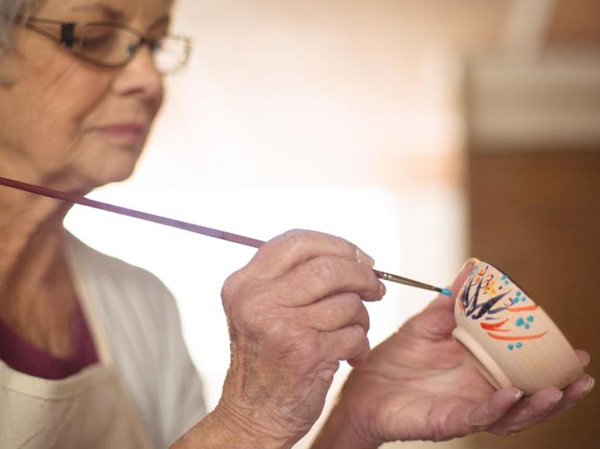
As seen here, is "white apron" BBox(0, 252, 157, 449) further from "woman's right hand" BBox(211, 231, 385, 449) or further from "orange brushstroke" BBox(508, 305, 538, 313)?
"orange brushstroke" BBox(508, 305, 538, 313)

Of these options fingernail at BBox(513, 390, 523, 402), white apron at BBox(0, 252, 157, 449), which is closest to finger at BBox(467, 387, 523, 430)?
fingernail at BBox(513, 390, 523, 402)

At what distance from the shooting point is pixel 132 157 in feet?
2.96

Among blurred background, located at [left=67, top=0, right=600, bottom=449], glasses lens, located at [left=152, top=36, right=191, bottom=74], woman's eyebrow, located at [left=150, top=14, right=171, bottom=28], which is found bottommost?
blurred background, located at [left=67, top=0, right=600, bottom=449]

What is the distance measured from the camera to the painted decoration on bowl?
0.70m

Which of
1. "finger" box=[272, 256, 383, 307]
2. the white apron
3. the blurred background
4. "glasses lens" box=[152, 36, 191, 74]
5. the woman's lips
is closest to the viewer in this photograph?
"finger" box=[272, 256, 383, 307]

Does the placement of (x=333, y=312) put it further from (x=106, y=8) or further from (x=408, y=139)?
(x=408, y=139)

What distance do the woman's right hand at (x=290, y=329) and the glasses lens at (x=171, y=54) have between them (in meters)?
0.45

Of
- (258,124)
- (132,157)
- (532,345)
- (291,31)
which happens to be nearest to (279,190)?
(258,124)

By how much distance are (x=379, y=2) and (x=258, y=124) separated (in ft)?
2.60

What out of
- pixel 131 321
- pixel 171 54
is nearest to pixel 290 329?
pixel 131 321

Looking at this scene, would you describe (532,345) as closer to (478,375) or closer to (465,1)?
(478,375)

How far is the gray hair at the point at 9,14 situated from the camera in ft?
2.53

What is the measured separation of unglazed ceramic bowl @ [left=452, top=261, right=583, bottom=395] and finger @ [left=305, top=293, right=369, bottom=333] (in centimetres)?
14

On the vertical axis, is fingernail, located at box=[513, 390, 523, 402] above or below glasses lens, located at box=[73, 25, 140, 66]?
below
